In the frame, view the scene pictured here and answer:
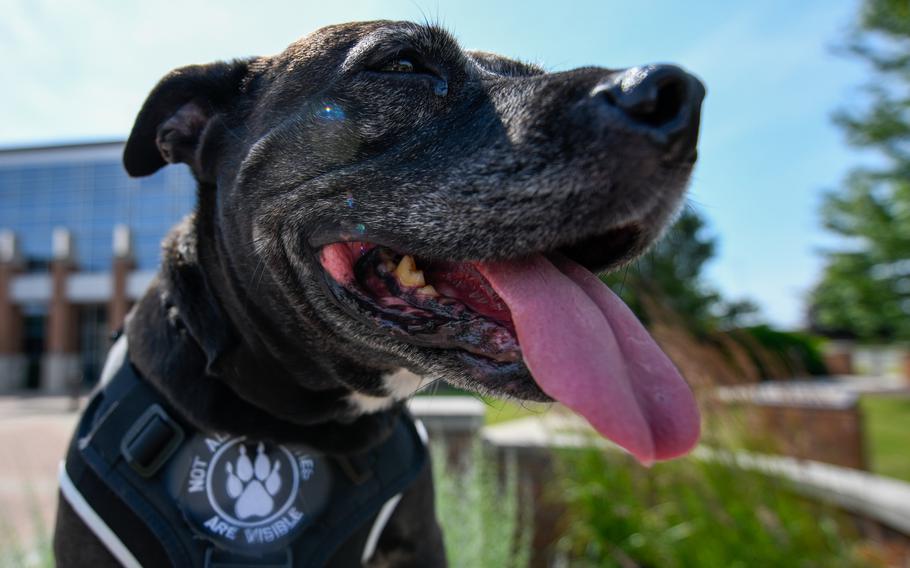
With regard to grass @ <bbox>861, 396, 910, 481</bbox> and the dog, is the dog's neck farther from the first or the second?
grass @ <bbox>861, 396, 910, 481</bbox>

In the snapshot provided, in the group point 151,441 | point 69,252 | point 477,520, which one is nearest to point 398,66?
point 151,441

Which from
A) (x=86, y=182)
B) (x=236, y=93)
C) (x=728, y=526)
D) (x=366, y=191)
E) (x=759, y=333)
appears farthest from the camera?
(x=86, y=182)

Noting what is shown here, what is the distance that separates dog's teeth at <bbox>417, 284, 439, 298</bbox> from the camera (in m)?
1.81

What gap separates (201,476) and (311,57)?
1.36 m

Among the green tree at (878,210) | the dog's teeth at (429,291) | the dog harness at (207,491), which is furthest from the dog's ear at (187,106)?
the green tree at (878,210)

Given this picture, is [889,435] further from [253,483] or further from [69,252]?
[69,252]

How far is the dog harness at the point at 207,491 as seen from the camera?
1.90 metres

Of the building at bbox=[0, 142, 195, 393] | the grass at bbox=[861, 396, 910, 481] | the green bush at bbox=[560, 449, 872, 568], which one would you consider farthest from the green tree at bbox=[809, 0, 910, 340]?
the building at bbox=[0, 142, 195, 393]

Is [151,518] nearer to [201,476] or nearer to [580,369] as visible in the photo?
[201,476]

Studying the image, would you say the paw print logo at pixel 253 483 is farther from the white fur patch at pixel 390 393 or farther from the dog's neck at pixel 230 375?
the white fur patch at pixel 390 393

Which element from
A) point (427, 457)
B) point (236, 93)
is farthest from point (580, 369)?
point (236, 93)

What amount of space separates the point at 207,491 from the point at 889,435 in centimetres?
1014

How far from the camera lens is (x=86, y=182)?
102 feet

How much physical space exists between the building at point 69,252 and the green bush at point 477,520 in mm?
27222
